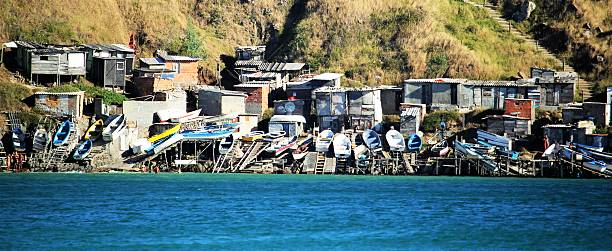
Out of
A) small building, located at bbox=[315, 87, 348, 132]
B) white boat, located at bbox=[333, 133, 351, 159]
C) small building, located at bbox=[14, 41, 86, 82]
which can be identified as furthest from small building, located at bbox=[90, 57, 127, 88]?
white boat, located at bbox=[333, 133, 351, 159]

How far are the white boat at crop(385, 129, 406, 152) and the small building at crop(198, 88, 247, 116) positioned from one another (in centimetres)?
1231

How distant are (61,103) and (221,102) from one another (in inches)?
450

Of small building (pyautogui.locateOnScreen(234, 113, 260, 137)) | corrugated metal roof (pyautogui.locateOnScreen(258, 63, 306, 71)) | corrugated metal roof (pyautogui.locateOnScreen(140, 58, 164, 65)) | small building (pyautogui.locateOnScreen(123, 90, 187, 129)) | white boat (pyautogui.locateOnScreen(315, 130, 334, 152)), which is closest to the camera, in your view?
white boat (pyautogui.locateOnScreen(315, 130, 334, 152))

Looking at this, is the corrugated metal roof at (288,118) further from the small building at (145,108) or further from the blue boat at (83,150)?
the blue boat at (83,150)

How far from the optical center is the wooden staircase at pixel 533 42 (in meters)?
98.6

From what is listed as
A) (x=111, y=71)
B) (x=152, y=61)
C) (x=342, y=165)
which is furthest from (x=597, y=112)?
(x=111, y=71)

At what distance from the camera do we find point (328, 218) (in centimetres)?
6638

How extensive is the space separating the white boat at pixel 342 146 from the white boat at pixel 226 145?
7110mm

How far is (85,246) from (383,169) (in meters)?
34.6

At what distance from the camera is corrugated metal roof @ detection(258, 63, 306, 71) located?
336ft

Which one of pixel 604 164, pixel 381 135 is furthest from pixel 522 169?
pixel 381 135

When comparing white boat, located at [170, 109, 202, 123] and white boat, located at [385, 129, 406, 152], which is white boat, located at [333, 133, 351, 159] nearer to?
white boat, located at [385, 129, 406, 152]

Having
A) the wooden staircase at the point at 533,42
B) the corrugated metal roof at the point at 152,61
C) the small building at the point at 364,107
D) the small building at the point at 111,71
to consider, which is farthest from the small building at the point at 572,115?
the small building at the point at 111,71

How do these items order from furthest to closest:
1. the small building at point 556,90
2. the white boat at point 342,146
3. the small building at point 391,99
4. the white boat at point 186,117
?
the small building at point 391,99 < the small building at point 556,90 < the white boat at point 186,117 < the white boat at point 342,146
